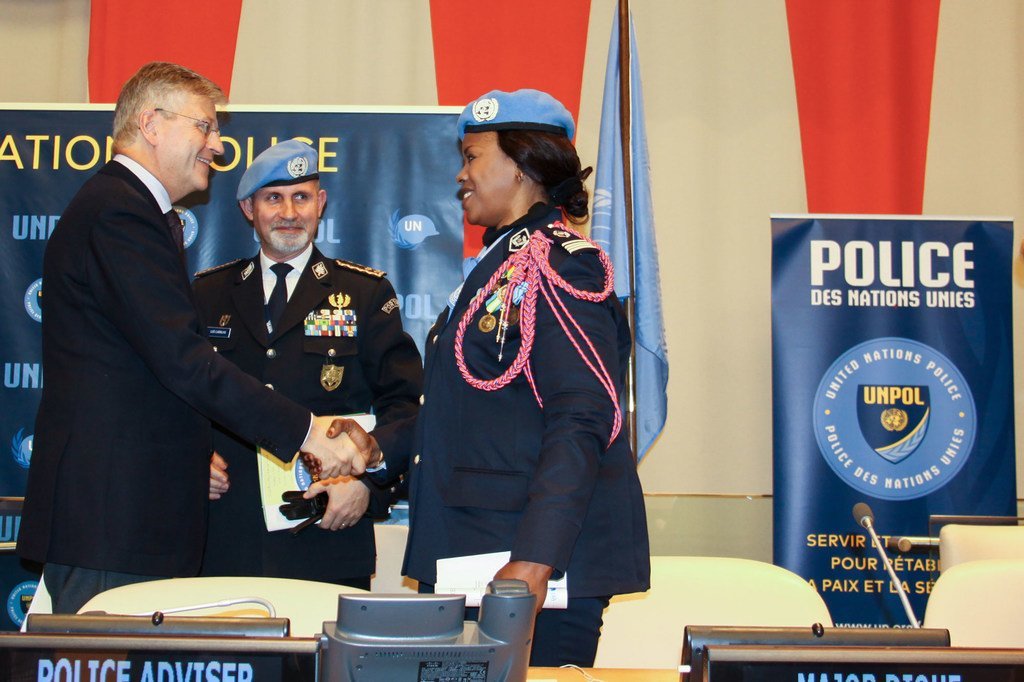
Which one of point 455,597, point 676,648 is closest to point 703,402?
point 676,648

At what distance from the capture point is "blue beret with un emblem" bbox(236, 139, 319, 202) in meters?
2.85

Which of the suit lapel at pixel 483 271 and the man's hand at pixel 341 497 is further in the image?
the man's hand at pixel 341 497

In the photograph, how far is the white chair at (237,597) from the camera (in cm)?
171

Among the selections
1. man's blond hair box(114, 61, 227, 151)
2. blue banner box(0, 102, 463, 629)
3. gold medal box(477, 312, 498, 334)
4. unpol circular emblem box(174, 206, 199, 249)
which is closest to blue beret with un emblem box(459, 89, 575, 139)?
gold medal box(477, 312, 498, 334)

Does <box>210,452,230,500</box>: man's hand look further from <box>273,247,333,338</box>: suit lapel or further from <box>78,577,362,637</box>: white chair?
<box>78,577,362,637</box>: white chair

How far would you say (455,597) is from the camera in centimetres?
94

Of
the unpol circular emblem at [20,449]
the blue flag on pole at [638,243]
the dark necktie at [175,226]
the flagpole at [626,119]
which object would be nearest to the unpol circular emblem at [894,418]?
the blue flag on pole at [638,243]

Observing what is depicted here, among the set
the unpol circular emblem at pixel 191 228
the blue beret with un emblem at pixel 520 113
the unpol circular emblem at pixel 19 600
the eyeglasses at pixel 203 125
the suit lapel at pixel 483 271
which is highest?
the eyeglasses at pixel 203 125

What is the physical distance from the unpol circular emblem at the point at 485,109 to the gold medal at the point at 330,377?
3.40 ft

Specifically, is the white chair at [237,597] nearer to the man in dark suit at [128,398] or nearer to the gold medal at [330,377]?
the man in dark suit at [128,398]

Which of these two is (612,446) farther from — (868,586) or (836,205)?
(836,205)

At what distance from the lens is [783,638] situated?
104 cm

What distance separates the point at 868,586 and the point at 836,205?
1.58 meters

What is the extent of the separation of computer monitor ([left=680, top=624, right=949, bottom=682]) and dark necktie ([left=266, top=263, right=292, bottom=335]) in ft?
6.09
